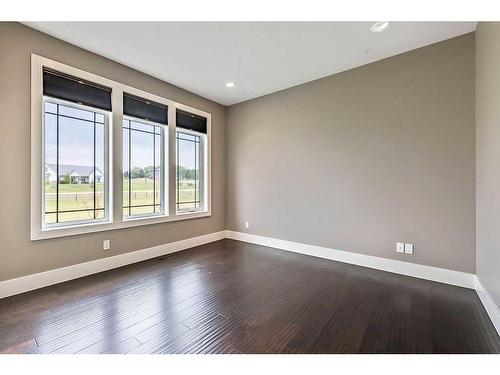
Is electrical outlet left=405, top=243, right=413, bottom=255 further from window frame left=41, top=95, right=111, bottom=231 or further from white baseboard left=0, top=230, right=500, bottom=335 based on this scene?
window frame left=41, top=95, right=111, bottom=231

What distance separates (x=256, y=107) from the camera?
436cm

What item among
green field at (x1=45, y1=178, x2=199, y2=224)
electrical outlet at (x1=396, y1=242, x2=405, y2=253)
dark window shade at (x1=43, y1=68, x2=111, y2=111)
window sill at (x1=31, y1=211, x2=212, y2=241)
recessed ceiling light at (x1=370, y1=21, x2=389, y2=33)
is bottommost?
electrical outlet at (x1=396, y1=242, x2=405, y2=253)

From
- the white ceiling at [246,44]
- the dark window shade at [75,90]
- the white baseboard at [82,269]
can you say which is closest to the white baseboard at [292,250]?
the white baseboard at [82,269]

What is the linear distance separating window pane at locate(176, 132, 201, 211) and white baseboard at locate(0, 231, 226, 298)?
710 mm

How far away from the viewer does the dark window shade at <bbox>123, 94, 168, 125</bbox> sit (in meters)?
3.25

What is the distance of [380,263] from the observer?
3020mm

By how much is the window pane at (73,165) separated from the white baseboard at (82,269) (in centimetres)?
59

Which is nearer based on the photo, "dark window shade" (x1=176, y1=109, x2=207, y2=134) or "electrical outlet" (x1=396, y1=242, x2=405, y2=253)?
"electrical outlet" (x1=396, y1=242, x2=405, y2=253)

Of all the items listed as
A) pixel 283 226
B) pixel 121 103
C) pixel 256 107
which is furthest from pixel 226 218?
pixel 121 103

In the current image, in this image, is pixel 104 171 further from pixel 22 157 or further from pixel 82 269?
pixel 82 269

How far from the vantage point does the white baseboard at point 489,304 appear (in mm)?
1751

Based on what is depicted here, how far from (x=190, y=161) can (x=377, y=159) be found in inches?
123

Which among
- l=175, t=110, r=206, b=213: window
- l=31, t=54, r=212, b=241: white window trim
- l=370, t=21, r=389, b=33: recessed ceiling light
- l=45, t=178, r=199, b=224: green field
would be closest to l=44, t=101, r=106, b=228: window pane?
l=45, t=178, r=199, b=224: green field
